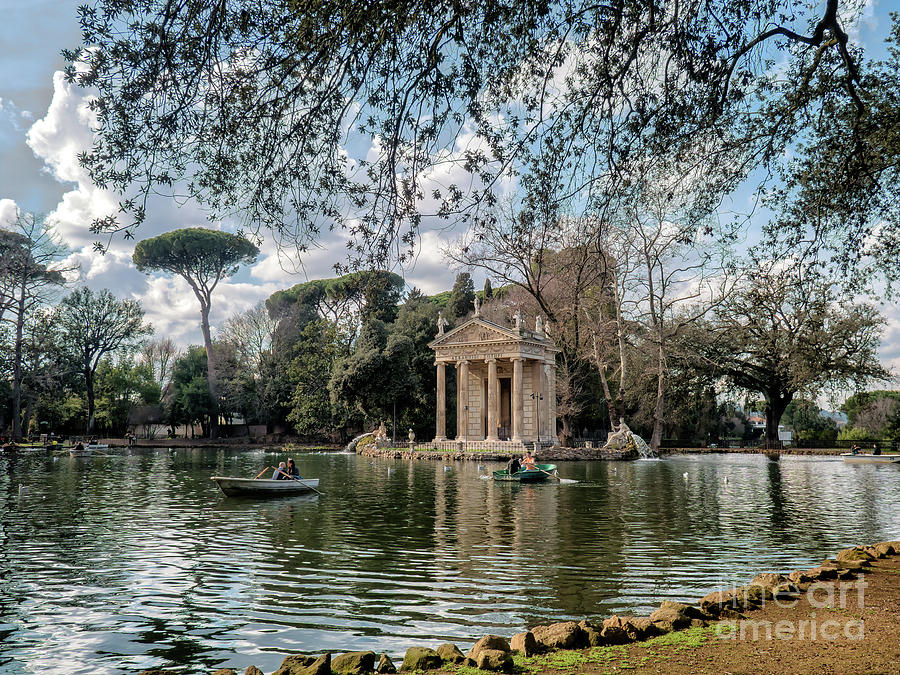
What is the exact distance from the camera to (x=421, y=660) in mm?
5262

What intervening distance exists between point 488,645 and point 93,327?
62.6 meters

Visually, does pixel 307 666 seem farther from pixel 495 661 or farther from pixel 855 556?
pixel 855 556

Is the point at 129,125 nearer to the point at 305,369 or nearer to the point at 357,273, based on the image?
the point at 357,273

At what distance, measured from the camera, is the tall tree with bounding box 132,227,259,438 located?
63.6 m

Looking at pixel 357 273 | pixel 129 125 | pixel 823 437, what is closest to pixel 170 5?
pixel 129 125

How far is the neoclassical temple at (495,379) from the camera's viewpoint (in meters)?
48.2

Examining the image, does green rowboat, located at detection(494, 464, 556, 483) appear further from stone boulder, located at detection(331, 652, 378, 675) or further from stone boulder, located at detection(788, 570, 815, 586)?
stone boulder, located at detection(331, 652, 378, 675)

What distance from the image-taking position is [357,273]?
25.4 feet

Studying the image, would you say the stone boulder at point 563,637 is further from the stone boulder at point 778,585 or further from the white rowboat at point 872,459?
the white rowboat at point 872,459

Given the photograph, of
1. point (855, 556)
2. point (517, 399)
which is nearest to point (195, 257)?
point (517, 399)

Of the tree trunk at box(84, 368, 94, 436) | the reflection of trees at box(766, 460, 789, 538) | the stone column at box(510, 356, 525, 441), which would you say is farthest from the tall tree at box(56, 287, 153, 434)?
the reflection of trees at box(766, 460, 789, 538)

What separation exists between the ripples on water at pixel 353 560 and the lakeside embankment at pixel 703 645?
1.23m

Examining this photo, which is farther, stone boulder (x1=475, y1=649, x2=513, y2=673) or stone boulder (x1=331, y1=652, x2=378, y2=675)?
stone boulder (x1=331, y1=652, x2=378, y2=675)

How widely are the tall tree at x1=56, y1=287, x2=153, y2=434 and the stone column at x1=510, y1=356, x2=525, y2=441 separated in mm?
35697
